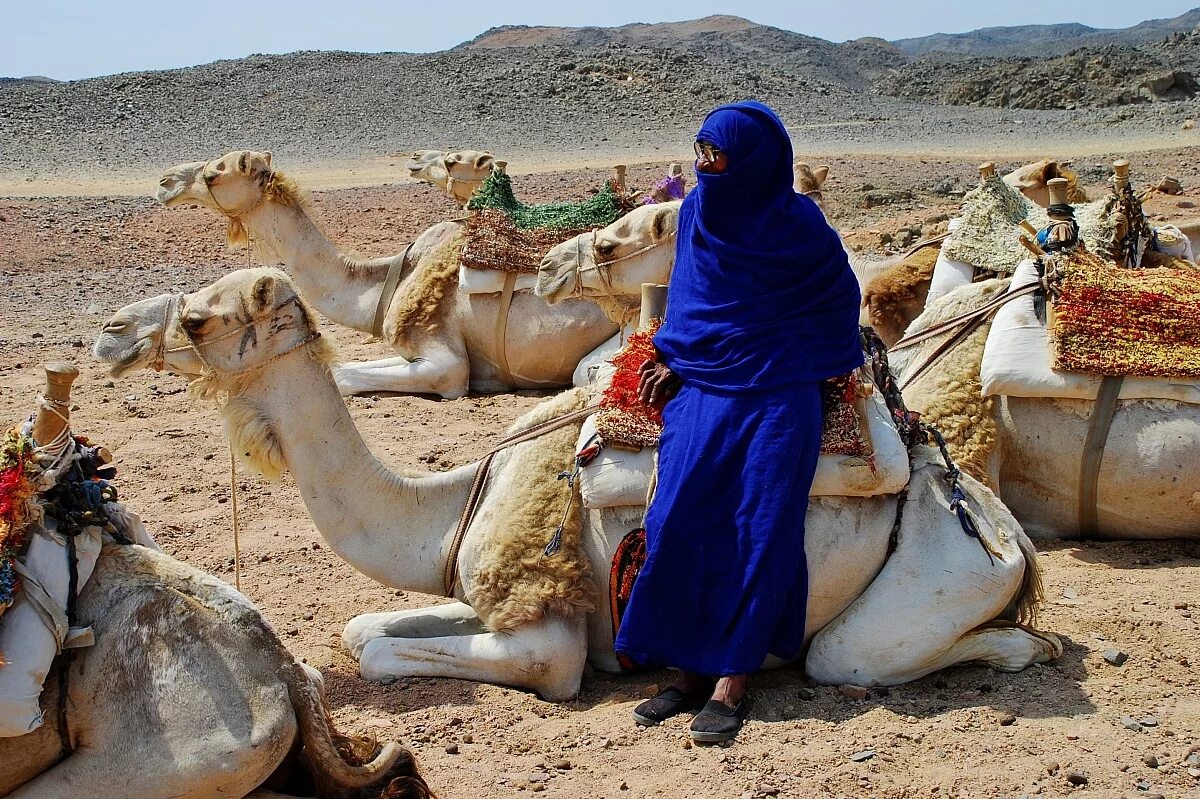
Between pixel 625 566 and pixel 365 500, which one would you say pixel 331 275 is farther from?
pixel 625 566

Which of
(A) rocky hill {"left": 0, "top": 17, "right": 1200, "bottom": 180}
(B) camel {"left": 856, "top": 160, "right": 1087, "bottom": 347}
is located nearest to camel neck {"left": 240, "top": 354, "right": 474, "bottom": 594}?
(B) camel {"left": 856, "top": 160, "right": 1087, "bottom": 347}

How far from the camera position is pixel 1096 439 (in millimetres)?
5852

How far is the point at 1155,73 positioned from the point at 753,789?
39617mm

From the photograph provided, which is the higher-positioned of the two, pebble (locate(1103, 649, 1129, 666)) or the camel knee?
the camel knee

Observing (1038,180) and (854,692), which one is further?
(1038,180)

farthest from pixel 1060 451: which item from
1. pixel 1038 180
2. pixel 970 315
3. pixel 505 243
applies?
pixel 505 243

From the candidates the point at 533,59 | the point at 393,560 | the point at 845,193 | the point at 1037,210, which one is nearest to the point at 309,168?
the point at 845,193

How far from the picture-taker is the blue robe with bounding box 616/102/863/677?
443cm

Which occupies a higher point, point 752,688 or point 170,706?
point 170,706

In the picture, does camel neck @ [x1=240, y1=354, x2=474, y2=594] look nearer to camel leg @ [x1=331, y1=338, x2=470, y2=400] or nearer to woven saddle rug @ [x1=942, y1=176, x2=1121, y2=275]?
woven saddle rug @ [x1=942, y1=176, x2=1121, y2=275]

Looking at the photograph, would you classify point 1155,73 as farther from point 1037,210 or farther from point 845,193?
point 1037,210

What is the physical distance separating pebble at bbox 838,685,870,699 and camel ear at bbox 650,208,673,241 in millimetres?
2527

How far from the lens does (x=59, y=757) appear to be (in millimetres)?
3383

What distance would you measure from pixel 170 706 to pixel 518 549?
1516 millimetres
